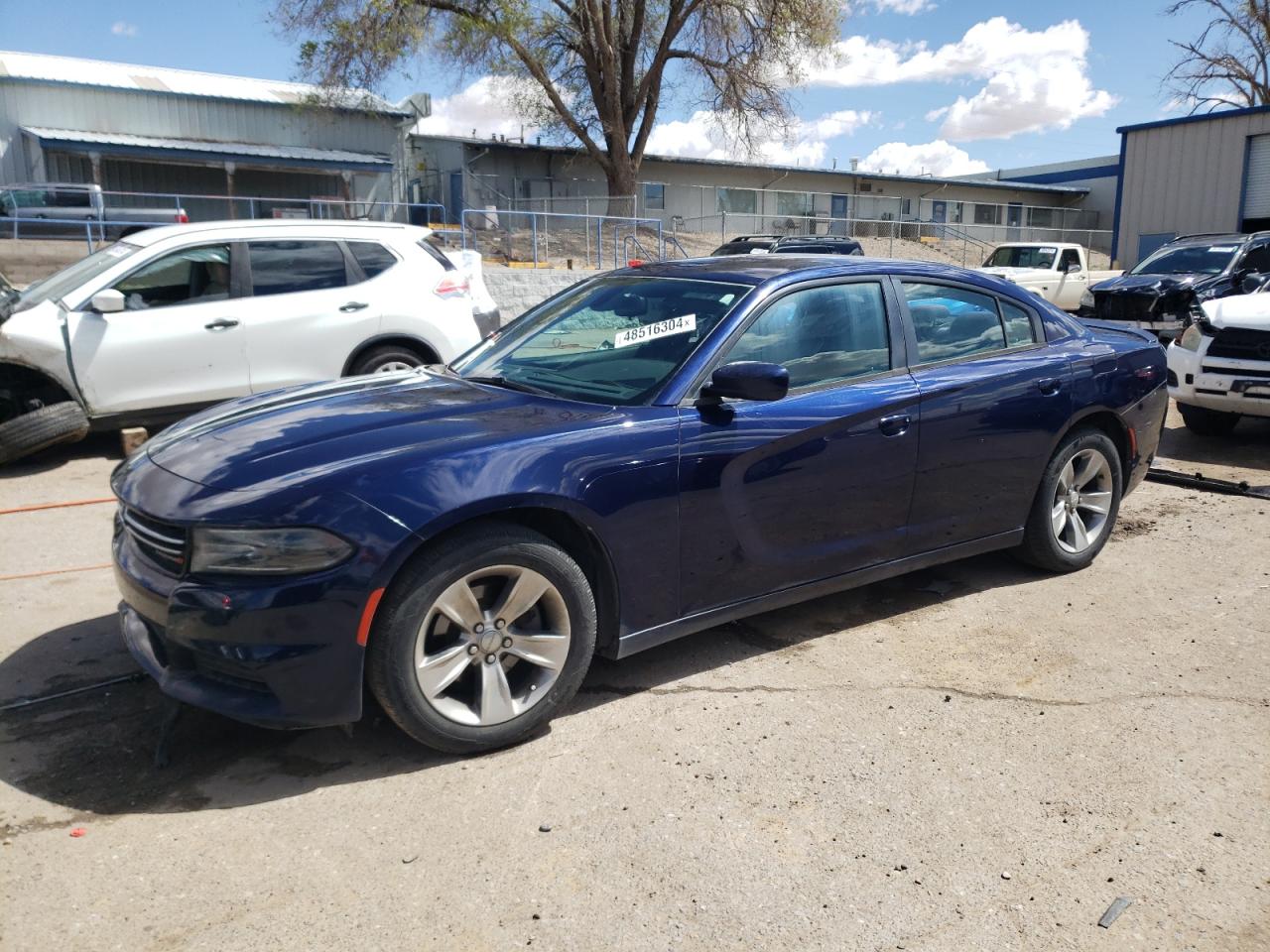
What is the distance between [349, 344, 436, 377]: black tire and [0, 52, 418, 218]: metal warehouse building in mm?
22710

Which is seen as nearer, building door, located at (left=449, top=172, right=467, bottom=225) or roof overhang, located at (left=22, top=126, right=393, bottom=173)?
roof overhang, located at (left=22, top=126, right=393, bottom=173)

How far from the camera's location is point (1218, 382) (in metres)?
8.09

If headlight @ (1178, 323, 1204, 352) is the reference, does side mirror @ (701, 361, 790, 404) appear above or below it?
above

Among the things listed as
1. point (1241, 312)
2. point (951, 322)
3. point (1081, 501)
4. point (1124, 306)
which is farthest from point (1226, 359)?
point (1124, 306)

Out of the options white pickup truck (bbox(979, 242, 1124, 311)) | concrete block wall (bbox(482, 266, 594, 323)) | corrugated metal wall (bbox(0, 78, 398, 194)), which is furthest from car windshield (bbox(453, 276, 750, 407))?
corrugated metal wall (bbox(0, 78, 398, 194))

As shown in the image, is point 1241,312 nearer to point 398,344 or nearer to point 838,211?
point 398,344

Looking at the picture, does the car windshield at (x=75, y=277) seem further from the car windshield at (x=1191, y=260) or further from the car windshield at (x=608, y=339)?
the car windshield at (x=1191, y=260)

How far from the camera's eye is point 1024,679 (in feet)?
13.0

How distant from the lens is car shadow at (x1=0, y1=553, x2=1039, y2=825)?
3102 mm

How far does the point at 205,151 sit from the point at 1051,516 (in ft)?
104

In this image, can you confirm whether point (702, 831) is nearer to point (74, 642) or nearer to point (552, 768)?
point (552, 768)

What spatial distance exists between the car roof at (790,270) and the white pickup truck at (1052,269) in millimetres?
16425

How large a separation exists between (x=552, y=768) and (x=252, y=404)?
190cm

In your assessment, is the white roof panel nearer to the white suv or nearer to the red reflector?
the white suv
